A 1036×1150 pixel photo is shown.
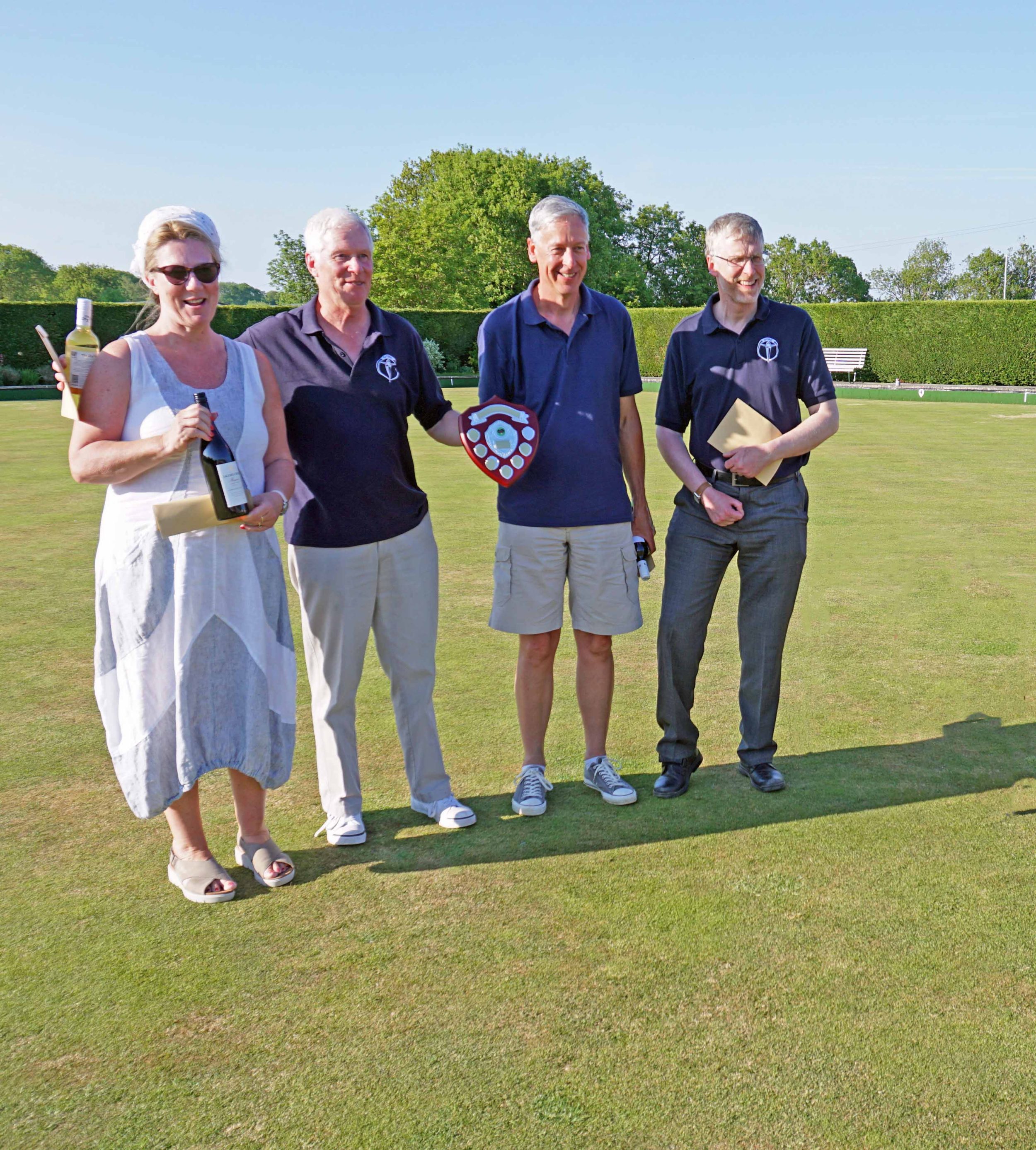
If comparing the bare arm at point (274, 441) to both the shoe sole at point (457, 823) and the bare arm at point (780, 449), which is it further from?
the bare arm at point (780, 449)

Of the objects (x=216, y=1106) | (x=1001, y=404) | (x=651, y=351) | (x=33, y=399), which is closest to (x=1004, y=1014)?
(x=216, y=1106)


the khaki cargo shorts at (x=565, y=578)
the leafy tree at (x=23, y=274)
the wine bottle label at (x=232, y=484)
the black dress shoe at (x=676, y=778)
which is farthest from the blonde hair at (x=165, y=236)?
the leafy tree at (x=23, y=274)

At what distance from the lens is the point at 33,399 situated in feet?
91.7

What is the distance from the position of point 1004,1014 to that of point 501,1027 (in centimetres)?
120

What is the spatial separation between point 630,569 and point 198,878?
178 cm

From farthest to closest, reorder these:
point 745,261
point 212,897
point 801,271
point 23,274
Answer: point 23,274 < point 801,271 < point 745,261 < point 212,897

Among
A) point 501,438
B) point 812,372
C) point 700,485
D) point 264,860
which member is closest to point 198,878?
point 264,860

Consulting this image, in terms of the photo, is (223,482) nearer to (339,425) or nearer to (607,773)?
(339,425)

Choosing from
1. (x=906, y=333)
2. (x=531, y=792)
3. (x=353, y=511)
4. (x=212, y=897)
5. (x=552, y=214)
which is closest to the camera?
(x=212, y=897)

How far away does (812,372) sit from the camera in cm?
384

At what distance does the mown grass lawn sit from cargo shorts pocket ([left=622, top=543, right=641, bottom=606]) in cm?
74

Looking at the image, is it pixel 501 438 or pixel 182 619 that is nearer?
pixel 182 619

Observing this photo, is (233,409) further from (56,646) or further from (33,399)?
(33,399)

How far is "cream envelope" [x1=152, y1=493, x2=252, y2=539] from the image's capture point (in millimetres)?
2914
